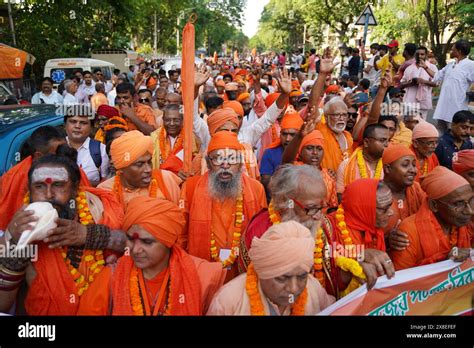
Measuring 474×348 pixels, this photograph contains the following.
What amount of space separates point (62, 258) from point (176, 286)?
0.64 meters

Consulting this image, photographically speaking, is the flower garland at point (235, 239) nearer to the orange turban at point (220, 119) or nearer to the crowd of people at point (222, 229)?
the crowd of people at point (222, 229)

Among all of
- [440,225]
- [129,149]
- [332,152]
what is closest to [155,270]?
[129,149]

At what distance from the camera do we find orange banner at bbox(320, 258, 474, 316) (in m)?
2.40

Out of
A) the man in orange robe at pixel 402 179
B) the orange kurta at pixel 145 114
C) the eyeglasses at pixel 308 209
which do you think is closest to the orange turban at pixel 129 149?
the eyeglasses at pixel 308 209

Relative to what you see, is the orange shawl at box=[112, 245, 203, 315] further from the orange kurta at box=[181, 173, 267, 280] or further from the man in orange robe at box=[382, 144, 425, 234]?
the man in orange robe at box=[382, 144, 425, 234]

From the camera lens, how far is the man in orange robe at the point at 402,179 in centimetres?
354

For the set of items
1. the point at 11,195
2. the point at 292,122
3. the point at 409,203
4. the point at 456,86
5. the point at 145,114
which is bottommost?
the point at 409,203

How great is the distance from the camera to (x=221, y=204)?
3.41 metres

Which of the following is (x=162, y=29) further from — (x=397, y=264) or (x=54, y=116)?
(x=397, y=264)

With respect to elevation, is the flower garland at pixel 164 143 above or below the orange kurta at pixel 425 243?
above

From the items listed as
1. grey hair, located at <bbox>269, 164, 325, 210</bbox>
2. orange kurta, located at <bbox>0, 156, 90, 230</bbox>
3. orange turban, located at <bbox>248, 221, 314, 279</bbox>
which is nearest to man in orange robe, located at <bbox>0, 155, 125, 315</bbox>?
orange kurta, located at <bbox>0, 156, 90, 230</bbox>

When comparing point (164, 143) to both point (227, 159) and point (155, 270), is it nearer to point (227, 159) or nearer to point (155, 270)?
point (227, 159)

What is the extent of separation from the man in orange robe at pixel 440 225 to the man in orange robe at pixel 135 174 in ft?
5.65
